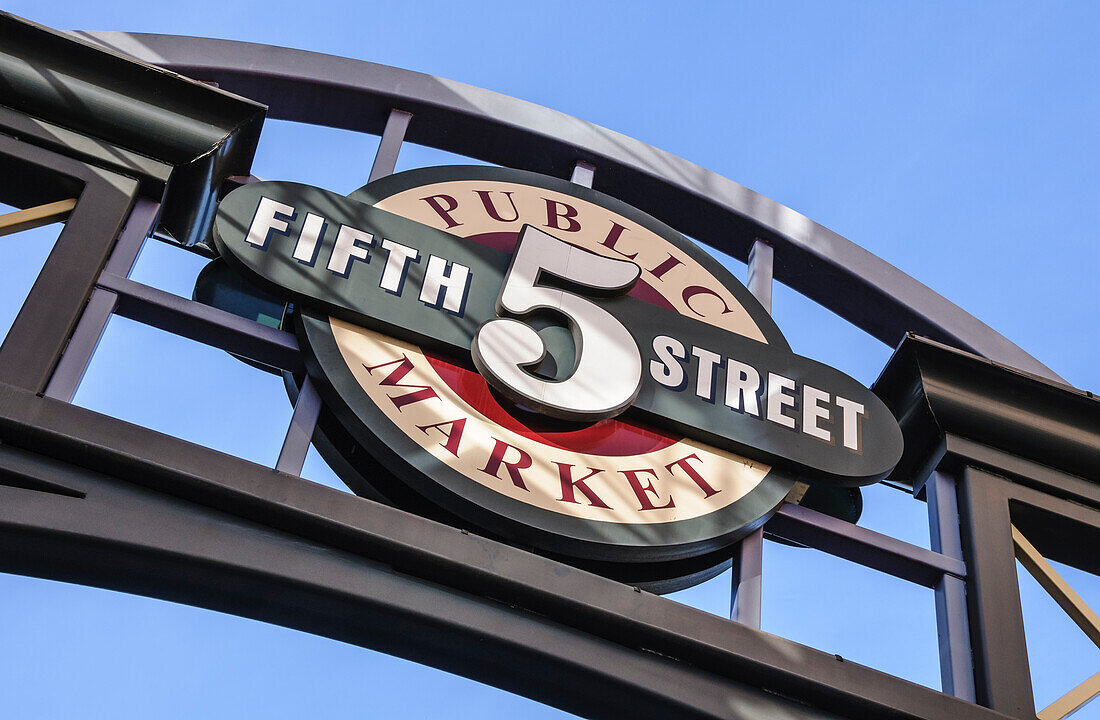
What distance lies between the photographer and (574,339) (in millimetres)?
6383

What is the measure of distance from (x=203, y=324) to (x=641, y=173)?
10.7 feet

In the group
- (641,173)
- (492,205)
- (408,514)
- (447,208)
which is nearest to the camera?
(408,514)

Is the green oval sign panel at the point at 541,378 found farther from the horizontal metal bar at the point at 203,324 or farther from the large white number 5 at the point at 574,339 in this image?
the horizontal metal bar at the point at 203,324

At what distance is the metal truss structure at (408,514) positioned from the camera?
195 inches

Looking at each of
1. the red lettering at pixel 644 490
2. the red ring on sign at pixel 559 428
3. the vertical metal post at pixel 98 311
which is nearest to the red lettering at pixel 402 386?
the red ring on sign at pixel 559 428

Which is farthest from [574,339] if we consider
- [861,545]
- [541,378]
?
[861,545]

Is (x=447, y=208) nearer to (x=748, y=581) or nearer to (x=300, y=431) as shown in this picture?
(x=300, y=431)

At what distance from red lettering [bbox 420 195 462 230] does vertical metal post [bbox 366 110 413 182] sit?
35 centimetres

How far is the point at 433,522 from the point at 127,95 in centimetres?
281

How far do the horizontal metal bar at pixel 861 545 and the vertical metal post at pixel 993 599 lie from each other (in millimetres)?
150

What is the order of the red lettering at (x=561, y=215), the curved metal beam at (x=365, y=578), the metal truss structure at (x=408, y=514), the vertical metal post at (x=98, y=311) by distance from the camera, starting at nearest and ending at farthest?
the curved metal beam at (x=365, y=578), the metal truss structure at (x=408, y=514), the vertical metal post at (x=98, y=311), the red lettering at (x=561, y=215)

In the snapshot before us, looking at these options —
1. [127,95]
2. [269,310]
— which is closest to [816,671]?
[269,310]

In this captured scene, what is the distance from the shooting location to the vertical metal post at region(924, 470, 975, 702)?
19.6ft

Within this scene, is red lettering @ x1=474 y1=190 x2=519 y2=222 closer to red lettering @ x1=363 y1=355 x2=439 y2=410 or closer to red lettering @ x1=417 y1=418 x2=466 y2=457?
red lettering @ x1=363 y1=355 x2=439 y2=410
